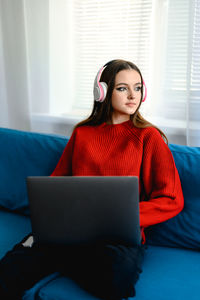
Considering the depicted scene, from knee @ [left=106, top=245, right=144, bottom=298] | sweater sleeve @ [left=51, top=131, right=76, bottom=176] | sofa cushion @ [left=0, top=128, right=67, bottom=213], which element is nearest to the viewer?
knee @ [left=106, top=245, right=144, bottom=298]

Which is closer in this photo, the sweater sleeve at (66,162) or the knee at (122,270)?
the knee at (122,270)

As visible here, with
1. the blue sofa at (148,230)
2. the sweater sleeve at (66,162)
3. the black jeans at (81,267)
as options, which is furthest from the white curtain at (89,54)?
the black jeans at (81,267)

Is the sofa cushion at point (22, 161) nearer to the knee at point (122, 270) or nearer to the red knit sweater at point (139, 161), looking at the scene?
the red knit sweater at point (139, 161)

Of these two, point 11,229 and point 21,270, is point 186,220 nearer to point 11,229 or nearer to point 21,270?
point 21,270

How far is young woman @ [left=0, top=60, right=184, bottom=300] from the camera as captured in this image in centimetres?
102

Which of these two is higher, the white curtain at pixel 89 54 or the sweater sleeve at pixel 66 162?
the white curtain at pixel 89 54

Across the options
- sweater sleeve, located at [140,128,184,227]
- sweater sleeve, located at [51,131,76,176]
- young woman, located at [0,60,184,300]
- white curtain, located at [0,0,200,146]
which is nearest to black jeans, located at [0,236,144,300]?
young woman, located at [0,60,184,300]

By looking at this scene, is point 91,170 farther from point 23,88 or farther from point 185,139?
point 23,88

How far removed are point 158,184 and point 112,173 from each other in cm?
18

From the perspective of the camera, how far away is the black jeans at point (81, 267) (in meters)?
0.99

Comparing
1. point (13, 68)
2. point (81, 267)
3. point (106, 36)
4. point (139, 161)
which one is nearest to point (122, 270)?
point (81, 267)

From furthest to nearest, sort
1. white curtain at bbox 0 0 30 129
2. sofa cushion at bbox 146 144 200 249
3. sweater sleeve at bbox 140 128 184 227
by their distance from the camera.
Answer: white curtain at bbox 0 0 30 129 < sofa cushion at bbox 146 144 200 249 < sweater sleeve at bbox 140 128 184 227

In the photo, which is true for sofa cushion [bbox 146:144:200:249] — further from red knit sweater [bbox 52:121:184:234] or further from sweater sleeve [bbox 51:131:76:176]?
sweater sleeve [bbox 51:131:76:176]

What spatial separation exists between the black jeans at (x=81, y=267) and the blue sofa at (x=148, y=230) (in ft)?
0.10
